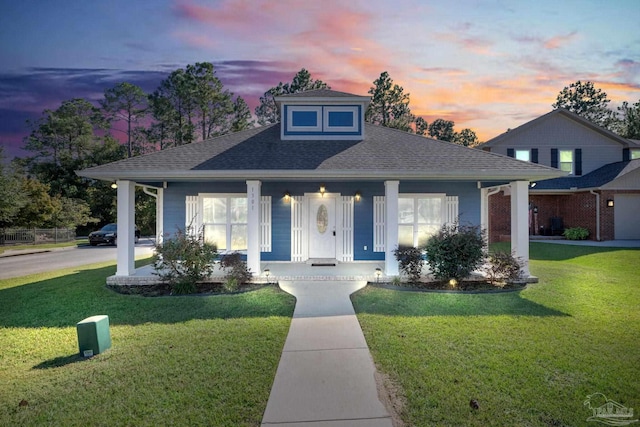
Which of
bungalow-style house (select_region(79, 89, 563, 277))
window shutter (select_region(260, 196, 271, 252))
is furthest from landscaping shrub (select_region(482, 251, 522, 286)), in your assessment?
window shutter (select_region(260, 196, 271, 252))

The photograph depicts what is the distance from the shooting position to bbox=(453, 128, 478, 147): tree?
4059 cm

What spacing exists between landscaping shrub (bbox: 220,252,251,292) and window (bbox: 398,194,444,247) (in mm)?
5287

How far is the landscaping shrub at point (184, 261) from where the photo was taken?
7316mm

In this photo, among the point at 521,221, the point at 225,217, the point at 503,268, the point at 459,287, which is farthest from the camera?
the point at 225,217

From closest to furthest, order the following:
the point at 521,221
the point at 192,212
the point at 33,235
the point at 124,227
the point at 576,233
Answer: the point at 124,227
the point at 521,221
the point at 192,212
the point at 576,233
the point at 33,235

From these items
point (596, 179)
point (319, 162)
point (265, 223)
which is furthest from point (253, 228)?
point (596, 179)

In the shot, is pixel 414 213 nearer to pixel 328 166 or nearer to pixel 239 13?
pixel 328 166

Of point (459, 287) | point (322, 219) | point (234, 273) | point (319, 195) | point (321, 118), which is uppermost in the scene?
point (321, 118)

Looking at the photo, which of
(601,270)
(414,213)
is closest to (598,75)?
(601,270)

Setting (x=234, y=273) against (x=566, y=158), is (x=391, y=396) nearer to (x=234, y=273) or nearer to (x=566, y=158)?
(x=234, y=273)

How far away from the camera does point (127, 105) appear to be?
33.6 metres

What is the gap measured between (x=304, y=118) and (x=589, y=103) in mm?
42672

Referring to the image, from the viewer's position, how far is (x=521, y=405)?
3.09 m

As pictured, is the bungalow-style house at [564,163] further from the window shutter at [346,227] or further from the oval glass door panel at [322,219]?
the oval glass door panel at [322,219]
